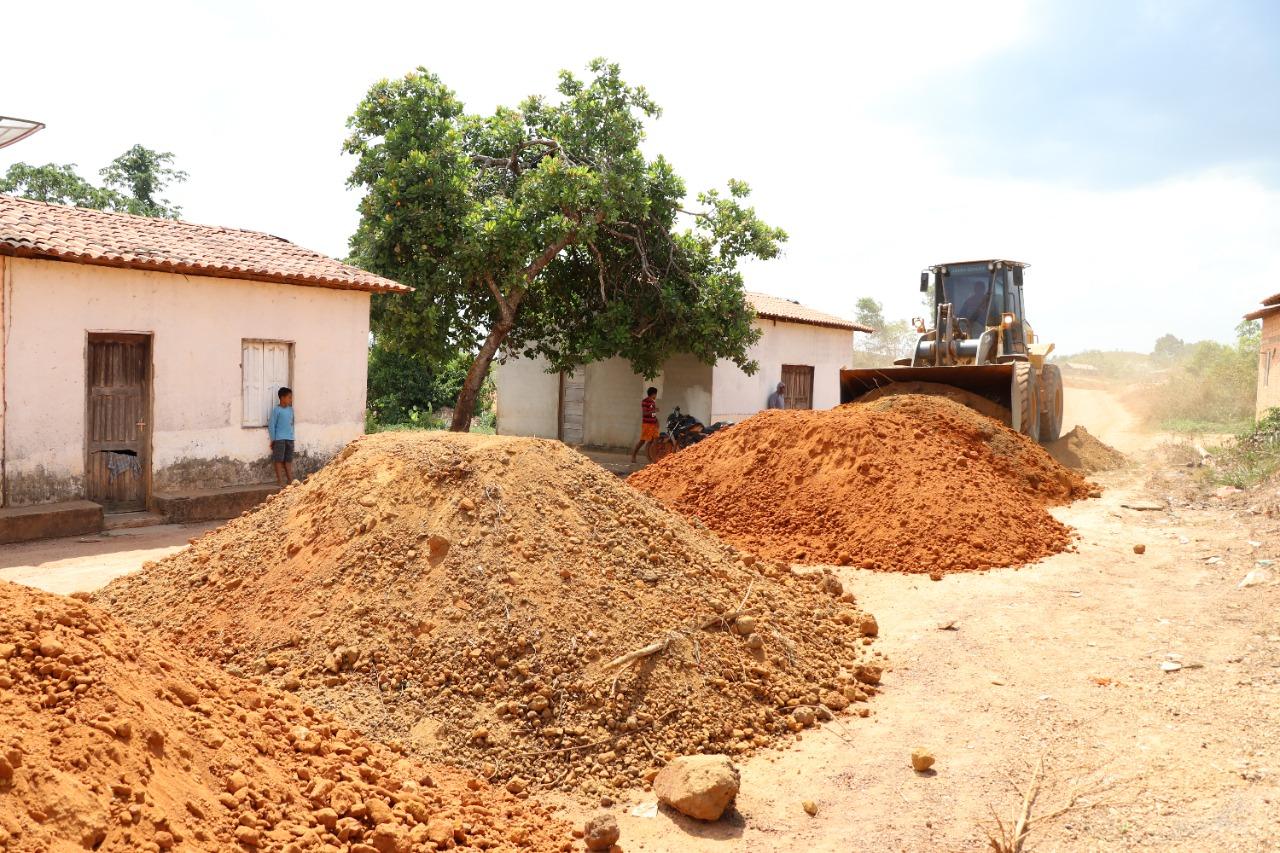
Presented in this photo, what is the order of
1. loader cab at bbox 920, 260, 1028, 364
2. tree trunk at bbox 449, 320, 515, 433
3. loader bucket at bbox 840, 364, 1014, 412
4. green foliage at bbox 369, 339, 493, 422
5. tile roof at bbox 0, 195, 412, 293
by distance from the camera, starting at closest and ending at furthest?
tile roof at bbox 0, 195, 412, 293 < loader bucket at bbox 840, 364, 1014, 412 < loader cab at bbox 920, 260, 1028, 364 < tree trunk at bbox 449, 320, 515, 433 < green foliage at bbox 369, 339, 493, 422

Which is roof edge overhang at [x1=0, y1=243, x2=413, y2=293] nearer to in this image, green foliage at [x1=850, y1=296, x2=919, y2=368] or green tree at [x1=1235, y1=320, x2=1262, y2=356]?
green tree at [x1=1235, y1=320, x2=1262, y2=356]

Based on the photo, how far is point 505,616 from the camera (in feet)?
14.8

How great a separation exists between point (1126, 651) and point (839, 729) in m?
2.20

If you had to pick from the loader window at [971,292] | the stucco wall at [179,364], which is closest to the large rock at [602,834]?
the stucco wall at [179,364]

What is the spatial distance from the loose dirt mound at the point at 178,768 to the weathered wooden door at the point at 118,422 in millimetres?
7024

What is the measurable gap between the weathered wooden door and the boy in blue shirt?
1.37 m

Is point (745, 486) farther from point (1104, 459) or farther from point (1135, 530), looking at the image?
point (1104, 459)

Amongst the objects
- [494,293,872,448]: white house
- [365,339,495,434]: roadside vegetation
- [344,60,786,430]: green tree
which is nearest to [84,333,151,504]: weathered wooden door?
[344,60,786,430]: green tree

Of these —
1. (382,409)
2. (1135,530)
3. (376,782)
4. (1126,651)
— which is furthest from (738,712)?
(382,409)

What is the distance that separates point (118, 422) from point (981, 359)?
1084cm

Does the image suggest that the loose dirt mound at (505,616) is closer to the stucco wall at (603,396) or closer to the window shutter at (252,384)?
the window shutter at (252,384)

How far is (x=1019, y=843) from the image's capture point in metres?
3.31

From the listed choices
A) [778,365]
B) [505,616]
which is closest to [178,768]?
[505,616]

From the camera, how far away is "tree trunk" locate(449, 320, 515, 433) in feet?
47.1
